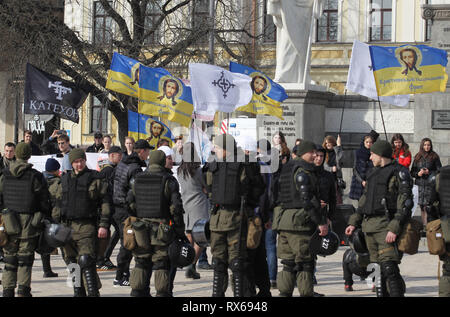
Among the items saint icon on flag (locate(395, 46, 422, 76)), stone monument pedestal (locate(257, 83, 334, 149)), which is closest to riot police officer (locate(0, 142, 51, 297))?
saint icon on flag (locate(395, 46, 422, 76))

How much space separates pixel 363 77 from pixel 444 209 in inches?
246

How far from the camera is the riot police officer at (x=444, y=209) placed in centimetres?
894

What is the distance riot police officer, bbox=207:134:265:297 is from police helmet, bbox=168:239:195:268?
284 mm

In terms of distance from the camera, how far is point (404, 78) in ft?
49.7

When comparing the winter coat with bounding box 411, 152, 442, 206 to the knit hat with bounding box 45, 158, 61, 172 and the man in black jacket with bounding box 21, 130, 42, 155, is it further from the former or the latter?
the knit hat with bounding box 45, 158, 61, 172

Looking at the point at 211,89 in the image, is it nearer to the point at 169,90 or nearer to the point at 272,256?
the point at 169,90

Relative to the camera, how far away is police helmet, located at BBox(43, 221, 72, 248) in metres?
9.70

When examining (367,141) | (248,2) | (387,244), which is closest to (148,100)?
(367,141)

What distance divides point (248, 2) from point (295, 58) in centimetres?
1915

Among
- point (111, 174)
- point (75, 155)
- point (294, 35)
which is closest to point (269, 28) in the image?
point (294, 35)

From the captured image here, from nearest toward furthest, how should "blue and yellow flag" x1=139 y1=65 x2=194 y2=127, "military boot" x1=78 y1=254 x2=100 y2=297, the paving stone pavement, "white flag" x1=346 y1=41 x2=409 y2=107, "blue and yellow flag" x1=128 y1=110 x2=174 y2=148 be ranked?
"military boot" x1=78 y1=254 x2=100 y2=297 → the paving stone pavement → "white flag" x1=346 y1=41 x2=409 y2=107 → "blue and yellow flag" x1=139 y1=65 x2=194 y2=127 → "blue and yellow flag" x1=128 y1=110 x2=174 y2=148

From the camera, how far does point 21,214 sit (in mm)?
10023

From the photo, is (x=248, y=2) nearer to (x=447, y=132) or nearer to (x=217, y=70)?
(x=447, y=132)

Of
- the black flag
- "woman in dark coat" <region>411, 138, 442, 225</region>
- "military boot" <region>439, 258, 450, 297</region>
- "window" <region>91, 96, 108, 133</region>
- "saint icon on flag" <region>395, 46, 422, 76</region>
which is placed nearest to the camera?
"military boot" <region>439, 258, 450, 297</region>
